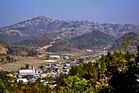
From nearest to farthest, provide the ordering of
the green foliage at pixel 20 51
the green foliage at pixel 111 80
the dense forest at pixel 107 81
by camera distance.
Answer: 1. the green foliage at pixel 111 80
2. the dense forest at pixel 107 81
3. the green foliage at pixel 20 51

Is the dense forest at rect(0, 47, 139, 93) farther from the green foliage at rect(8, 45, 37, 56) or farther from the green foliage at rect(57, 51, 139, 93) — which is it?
the green foliage at rect(8, 45, 37, 56)

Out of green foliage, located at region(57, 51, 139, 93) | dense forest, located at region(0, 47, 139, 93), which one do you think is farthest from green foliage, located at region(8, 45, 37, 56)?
green foliage, located at region(57, 51, 139, 93)

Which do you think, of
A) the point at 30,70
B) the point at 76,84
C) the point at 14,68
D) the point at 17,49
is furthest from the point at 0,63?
the point at 76,84

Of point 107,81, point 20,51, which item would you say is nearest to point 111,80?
point 107,81

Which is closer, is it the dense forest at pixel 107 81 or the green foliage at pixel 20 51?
the dense forest at pixel 107 81

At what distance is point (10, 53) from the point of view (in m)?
169

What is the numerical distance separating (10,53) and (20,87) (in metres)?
105

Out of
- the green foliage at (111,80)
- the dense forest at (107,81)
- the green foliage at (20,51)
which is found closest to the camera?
the green foliage at (111,80)

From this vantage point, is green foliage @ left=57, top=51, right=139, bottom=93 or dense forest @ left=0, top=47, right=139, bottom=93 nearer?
green foliage @ left=57, top=51, right=139, bottom=93

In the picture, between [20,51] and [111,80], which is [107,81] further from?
[20,51]

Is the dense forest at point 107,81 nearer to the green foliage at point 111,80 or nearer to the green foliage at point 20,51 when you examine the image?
the green foliage at point 111,80

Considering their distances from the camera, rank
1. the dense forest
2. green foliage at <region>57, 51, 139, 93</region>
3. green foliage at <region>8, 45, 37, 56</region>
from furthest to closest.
Result: green foliage at <region>8, 45, 37, 56</region>, the dense forest, green foliage at <region>57, 51, 139, 93</region>

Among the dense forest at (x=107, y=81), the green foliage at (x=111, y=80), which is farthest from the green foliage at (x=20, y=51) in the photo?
the green foliage at (x=111, y=80)

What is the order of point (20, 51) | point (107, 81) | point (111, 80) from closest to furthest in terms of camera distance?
point (111, 80) → point (107, 81) → point (20, 51)
